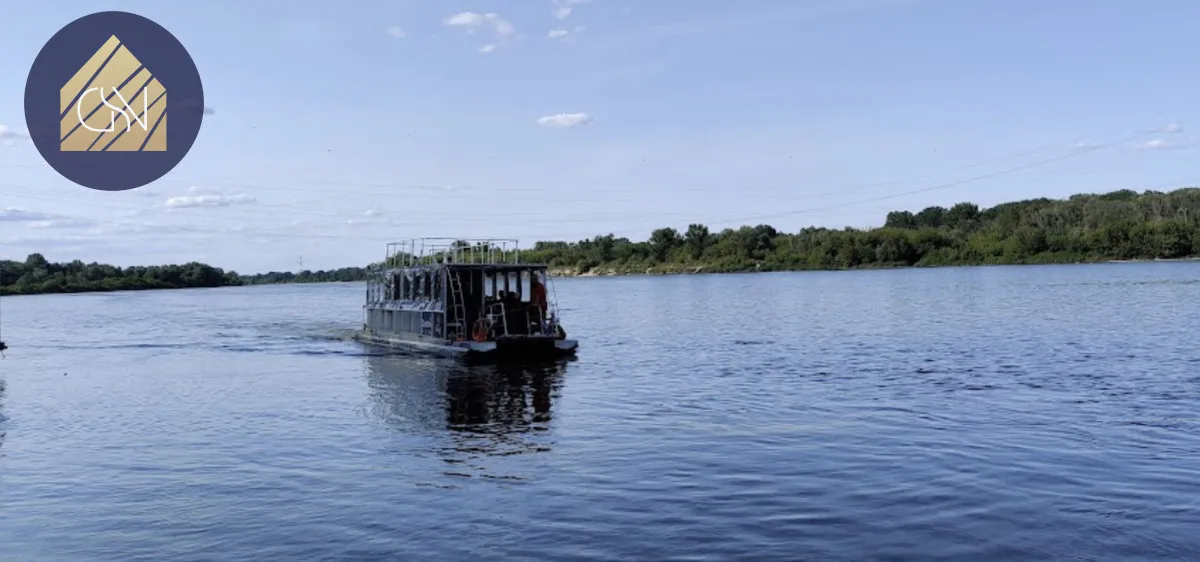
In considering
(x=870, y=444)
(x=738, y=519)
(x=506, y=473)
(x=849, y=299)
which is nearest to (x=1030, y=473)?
(x=870, y=444)

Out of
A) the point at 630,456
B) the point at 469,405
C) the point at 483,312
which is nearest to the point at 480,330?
the point at 483,312

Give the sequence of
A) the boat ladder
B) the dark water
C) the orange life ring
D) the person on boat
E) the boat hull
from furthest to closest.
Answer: the person on boat < the boat ladder < the orange life ring < the boat hull < the dark water

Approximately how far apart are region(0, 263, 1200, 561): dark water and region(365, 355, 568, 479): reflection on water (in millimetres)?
130

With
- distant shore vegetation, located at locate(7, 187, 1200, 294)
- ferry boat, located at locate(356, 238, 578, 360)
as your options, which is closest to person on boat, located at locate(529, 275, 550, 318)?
ferry boat, located at locate(356, 238, 578, 360)

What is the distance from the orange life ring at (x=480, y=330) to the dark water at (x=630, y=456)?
59.1 inches

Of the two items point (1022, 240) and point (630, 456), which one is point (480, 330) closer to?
point (630, 456)

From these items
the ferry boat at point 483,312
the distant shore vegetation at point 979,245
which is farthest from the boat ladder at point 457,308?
the distant shore vegetation at point 979,245

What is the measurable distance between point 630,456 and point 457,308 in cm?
2169

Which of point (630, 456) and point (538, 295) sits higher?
point (538, 295)

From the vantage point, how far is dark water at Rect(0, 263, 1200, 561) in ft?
39.7

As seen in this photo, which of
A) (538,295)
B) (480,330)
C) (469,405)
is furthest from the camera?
(538,295)

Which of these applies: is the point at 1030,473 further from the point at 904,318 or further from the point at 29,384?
the point at 904,318

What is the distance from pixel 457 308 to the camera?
37.9m

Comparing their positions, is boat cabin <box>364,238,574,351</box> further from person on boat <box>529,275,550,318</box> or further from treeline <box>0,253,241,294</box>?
treeline <box>0,253,241,294</box>
